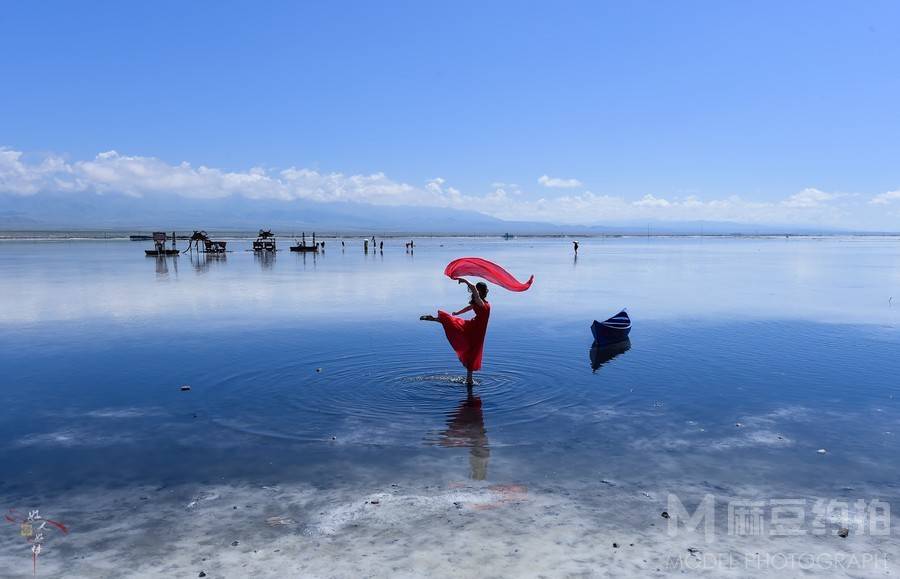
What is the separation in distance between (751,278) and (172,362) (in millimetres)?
38727

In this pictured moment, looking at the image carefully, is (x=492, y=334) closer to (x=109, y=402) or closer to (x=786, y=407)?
(x=786, y=407)

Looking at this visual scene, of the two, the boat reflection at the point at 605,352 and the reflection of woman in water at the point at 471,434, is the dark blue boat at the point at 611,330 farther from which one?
the reflection of woman in water at the point at 471,434

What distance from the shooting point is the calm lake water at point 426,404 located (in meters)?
9.37

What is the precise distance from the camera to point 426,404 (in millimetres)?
13117

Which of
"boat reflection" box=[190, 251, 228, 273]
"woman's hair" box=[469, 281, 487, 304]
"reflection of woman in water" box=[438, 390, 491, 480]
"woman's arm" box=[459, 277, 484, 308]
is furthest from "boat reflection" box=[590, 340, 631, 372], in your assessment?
"boat reflection" box=[190, 251, 228, 273]

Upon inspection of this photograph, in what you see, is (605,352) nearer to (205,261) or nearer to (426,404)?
(426,404)

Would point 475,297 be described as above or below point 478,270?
below

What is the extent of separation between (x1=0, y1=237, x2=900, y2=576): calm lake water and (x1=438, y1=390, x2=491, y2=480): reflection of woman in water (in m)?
0.04

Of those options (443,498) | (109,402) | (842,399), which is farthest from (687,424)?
(109,402)

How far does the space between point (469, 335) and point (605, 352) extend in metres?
5.81

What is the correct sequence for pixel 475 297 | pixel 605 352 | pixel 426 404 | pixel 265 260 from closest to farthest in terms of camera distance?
pixel 426 404
pixel 475 297
pixel 605 352
pixel 265 260

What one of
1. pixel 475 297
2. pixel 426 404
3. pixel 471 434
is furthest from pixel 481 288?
pixel 471 434

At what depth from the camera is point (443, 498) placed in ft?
28.4

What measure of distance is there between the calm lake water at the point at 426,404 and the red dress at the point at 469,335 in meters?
0.74
